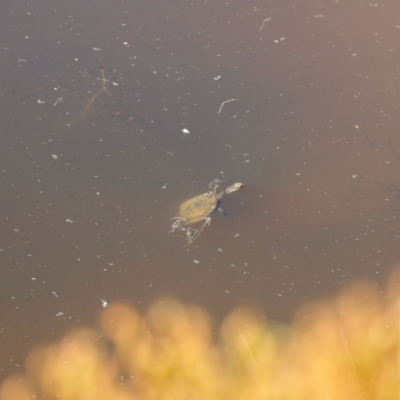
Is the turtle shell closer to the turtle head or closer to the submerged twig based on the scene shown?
the turtle head

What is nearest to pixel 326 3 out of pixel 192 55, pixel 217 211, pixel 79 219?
pixel 192 55

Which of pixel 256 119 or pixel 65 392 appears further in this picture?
pixel 256 119

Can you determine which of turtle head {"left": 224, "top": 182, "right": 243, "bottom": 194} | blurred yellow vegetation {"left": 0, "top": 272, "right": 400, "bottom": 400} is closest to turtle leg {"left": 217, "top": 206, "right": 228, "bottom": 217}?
turtle head {"left": 224, "top": 182, "right": 243, "bottom": 194}

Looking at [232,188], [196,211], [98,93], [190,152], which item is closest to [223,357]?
[196,211]

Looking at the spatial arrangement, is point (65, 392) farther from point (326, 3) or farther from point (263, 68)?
point (326, 3)

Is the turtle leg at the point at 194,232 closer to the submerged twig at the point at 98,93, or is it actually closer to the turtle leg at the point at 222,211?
the turtle leg at the point at 222,211

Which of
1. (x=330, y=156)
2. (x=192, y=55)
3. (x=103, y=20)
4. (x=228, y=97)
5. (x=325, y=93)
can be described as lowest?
(x=330, y=156)
